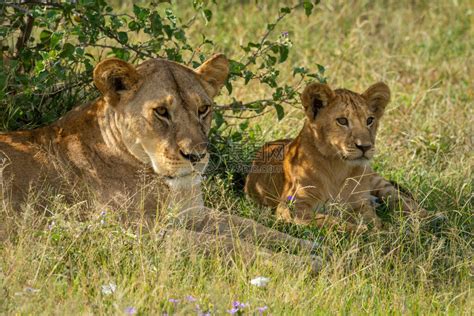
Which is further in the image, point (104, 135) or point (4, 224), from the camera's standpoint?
point (104, 135)

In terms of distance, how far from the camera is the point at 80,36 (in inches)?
207

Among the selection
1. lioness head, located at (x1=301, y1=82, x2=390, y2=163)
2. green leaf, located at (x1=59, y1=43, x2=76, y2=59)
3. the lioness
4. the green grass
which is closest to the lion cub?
lioness head, located at (x1=301, y1=82, x2=390, y2=163)

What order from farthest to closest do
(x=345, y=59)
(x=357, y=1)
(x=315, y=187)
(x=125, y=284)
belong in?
1. (x=357, y=1)
2. (x=345, y=59)
3. (x=315, y=187)
4. (x=125, y=284)

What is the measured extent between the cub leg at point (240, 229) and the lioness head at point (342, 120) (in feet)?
2.43

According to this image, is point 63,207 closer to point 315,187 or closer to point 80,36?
point 80,36

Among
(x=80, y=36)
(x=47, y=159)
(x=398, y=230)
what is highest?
(x=80, y=36)

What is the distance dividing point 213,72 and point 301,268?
117 centimetres

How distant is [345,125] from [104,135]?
1.43 metres

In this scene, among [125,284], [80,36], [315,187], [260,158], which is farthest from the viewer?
[260,158]

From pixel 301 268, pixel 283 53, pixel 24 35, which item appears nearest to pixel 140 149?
pixel 301 268

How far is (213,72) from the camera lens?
500cm

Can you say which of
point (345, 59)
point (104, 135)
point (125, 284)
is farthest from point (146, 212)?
point (345, 59)

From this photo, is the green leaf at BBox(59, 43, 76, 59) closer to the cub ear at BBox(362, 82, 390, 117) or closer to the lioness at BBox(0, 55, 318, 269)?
the lioness at BBox(0, 55, 318, 269)

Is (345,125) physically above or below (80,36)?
below
